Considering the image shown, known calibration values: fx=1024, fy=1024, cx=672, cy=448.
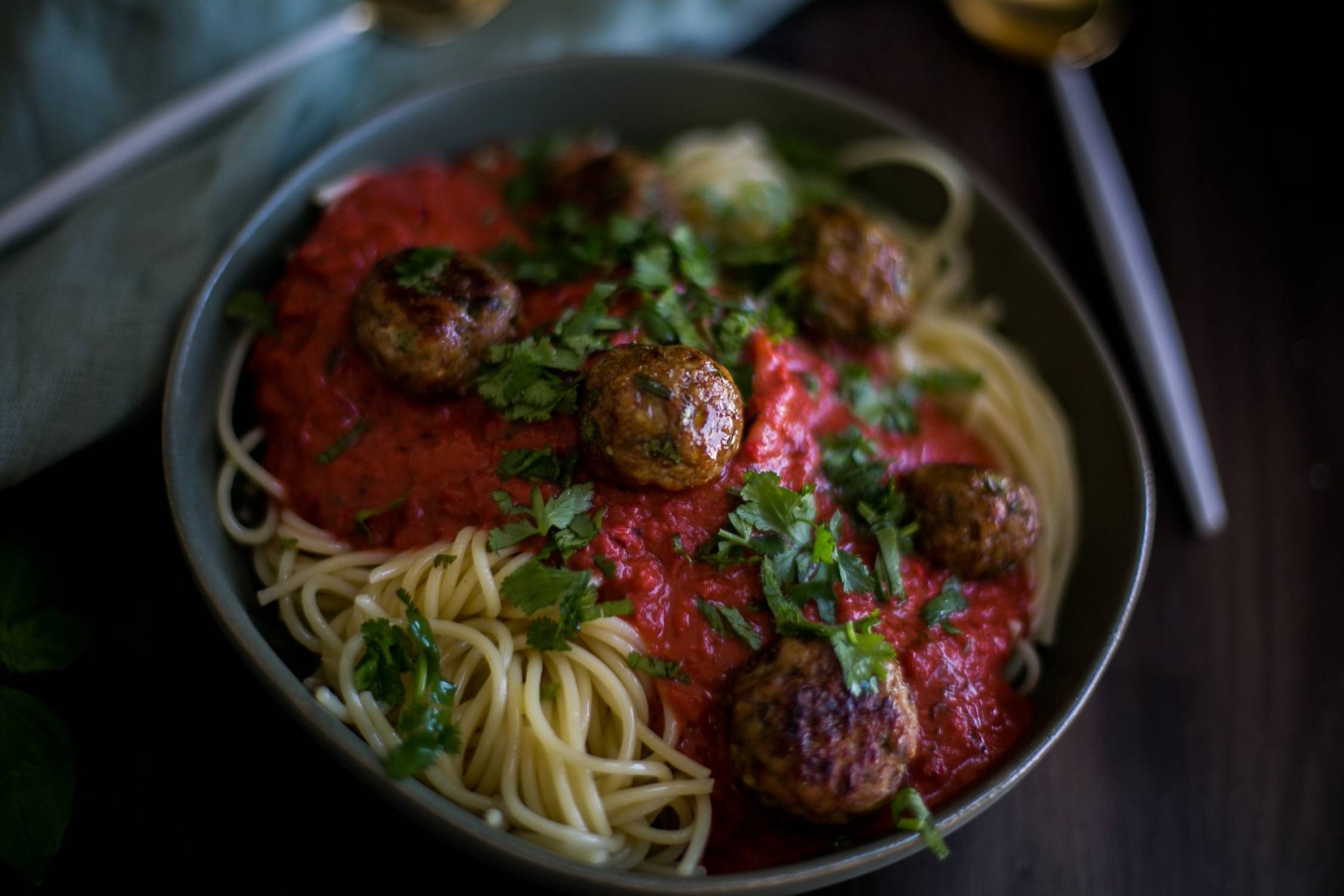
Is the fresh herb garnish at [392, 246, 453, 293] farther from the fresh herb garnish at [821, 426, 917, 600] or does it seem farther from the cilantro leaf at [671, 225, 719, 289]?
the fresh herb garnish at [821, 426, 917, 600]

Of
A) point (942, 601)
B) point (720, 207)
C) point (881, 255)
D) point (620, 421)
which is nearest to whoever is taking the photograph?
point (620, 421)

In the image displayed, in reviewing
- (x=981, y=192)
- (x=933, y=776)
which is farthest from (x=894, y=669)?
(x=981, y=192)

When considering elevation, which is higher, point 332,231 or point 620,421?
point 332,231

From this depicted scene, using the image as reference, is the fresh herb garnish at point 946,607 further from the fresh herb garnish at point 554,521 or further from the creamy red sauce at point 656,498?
the fresh herb garnish at point 554,521

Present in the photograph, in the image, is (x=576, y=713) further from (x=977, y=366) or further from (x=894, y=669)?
(x=977, y=366)

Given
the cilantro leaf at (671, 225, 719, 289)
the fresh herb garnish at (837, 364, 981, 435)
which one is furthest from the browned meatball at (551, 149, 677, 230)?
the fresh herb garnish at (837, 364, 981, 435)

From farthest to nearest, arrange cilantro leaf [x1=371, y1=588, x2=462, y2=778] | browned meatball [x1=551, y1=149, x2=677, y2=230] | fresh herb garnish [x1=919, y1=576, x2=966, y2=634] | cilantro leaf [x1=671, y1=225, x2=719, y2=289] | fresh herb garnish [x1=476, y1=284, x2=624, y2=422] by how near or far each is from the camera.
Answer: browned meatball [x1=551, y1=149, x2=677, y2=230]
cilantro leaf [x1=671, y1=225, x2=719, y2=289]
fresh herb garnish [x1=919, y1=576, x2=966, y2=634]
fresh herb garnish [x1=476, y1=284, x2=624, y2=422]
cilantro leaf [x1=371, y1=588, x2=462, y2=778]

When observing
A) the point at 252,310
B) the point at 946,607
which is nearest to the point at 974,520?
the point at 946,607
